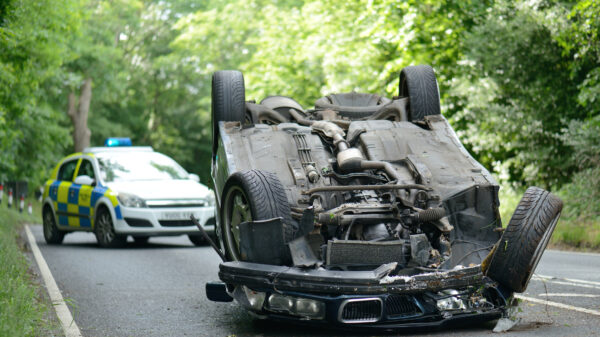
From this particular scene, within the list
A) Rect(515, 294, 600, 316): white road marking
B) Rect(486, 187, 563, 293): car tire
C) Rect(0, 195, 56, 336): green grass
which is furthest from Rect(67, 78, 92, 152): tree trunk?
Rect(486, 187, 563, 293): car tire

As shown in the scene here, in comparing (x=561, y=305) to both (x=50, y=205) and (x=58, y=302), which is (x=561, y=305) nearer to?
(x=58, y=302)

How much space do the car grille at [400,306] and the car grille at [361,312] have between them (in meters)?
0.07

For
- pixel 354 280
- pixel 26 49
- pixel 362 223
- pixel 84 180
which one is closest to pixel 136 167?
pixel 84 180

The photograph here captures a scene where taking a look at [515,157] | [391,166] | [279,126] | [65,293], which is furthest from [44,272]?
[515,157]

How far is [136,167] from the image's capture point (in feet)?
53.7

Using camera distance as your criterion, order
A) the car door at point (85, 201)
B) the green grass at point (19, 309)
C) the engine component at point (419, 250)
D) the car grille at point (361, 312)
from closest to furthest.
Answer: the green grass at point (19, 309), the car grille at point (361, 312), the engine component at point (419, 250), the car door at point (85, 201)

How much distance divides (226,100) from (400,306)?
3345mm

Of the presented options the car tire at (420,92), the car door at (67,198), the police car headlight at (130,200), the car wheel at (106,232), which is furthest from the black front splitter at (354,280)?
the car door at (67,198)

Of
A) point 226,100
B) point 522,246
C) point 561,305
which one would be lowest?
point 561,305

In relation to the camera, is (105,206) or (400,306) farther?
(105,206)

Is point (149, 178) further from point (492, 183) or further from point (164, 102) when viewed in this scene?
point (164, 102)

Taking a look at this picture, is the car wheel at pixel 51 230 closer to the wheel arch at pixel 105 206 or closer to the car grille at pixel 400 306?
the wheel arch at pixel 105 206

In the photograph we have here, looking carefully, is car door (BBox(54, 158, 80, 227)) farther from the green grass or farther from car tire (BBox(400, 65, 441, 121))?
car tire (BBox(400, 65, 441, 121))

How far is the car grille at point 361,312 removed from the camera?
6.21 metres
